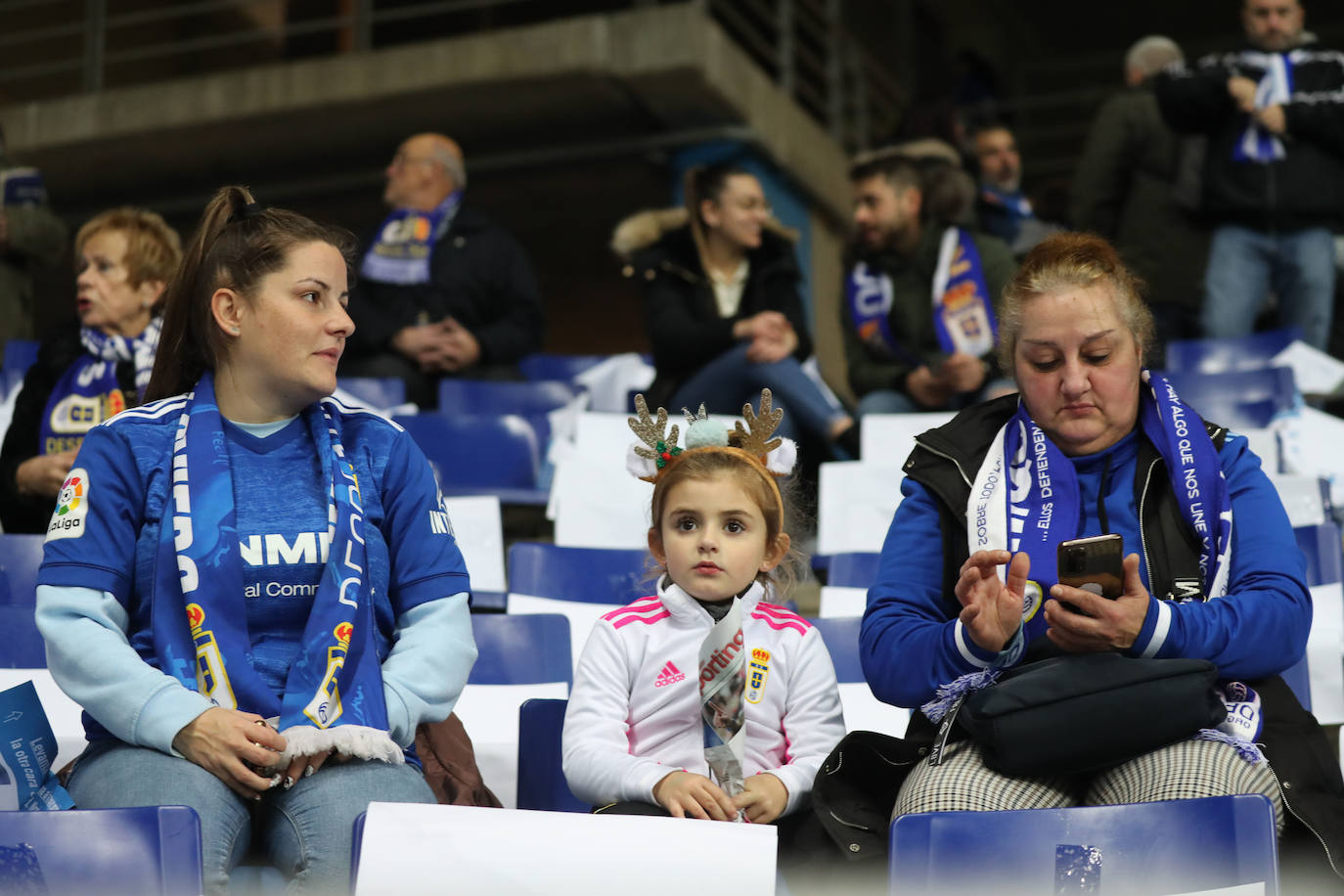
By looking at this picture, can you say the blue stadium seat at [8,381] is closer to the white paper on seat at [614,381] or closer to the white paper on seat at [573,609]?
the white paper on seat at [614,381]

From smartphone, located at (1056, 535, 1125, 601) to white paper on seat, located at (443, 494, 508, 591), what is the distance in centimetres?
182

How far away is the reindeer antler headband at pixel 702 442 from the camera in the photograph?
241cm

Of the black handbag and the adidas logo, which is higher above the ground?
the adidas logo

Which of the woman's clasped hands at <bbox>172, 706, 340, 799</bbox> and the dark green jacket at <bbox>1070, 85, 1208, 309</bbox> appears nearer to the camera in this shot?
the woman's clasped hands at <bbox>172, 706, 340, 799</bbox>

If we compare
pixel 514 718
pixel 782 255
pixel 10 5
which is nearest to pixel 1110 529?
pixel 514 718

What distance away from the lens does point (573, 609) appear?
9.85 ft

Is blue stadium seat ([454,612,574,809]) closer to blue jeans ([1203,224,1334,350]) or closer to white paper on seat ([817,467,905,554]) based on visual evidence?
white paper on seat ([817,467,905,554])

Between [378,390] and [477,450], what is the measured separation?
492 mm

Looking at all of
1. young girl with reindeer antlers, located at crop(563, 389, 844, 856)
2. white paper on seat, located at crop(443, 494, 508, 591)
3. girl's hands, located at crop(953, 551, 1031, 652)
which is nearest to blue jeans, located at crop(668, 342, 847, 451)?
white paper on seat, located at crop(443, 494, 508, 591)

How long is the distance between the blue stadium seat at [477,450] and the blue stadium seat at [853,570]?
1.47 meters

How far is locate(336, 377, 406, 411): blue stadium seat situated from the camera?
4754 millimetres

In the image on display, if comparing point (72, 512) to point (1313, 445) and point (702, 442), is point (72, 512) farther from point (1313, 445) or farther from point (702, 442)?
point (1313, 445)

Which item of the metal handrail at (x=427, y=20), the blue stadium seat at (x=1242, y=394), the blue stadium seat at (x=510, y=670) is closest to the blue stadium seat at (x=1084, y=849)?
the blue stadium seat at (x=510, y=670)

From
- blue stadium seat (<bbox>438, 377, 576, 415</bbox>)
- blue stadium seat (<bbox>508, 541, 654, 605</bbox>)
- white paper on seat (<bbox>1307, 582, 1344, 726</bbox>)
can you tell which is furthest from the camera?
blue stadium seat (<bbox>438, 377, 576, 415</bbox>)
